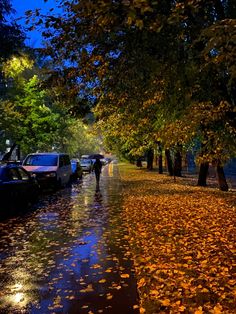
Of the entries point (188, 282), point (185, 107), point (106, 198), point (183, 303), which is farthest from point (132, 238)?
point (106, 198)

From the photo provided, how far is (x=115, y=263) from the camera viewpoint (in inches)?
288

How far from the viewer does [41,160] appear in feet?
75.8

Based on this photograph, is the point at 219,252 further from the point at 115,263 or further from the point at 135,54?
the point at 135,54

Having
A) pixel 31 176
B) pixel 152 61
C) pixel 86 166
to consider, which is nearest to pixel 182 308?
pixel 152 61

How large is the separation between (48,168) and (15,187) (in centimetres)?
860

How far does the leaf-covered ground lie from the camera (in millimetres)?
5340

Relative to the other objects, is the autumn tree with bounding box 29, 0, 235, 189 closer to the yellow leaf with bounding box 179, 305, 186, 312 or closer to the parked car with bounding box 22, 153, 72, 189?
the yellow leaf with bounding box 179, 305, 186, 312

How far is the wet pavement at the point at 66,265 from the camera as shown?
211 inches

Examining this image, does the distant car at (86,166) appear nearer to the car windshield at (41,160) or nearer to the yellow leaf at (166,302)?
the car windshield at (41,160)

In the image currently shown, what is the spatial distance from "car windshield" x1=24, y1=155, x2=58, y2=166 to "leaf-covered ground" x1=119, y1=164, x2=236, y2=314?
9.29 metres

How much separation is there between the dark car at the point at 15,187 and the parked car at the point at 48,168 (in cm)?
524

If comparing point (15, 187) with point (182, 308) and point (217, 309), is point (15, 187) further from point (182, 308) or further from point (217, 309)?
point (217, 309)

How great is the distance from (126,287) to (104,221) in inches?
234

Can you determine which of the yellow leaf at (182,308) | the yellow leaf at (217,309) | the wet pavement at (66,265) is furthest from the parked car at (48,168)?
the yellow leaf at (217,309)
